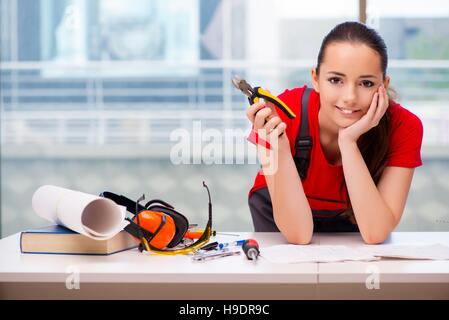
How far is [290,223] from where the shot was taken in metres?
1.15

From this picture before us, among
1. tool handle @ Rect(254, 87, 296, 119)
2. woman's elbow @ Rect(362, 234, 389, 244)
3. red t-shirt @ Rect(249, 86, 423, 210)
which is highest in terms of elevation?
tool handle @ Rect(254, 87, 296, 119)

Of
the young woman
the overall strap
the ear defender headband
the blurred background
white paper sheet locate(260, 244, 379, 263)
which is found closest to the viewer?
white paper sheet locate(260, 244, 379, 263)

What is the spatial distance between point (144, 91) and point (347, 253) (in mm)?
3680

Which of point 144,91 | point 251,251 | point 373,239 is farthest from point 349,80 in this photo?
point 144,91

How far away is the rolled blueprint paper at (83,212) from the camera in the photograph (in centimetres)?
100

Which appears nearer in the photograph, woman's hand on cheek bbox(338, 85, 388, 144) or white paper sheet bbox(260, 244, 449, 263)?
white paper sheet bbox(260, 244, 449, 263)

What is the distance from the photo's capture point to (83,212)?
103 cm

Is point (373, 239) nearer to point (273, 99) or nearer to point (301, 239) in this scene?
point (301, 239)

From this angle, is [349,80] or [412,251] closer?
[412,251]

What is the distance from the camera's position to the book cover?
1037 mm

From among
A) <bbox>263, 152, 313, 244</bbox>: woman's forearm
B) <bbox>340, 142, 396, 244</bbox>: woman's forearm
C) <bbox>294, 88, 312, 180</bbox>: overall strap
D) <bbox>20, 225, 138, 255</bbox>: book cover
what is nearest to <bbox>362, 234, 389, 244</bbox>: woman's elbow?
<bbox>340, 142, 396, 244</bbox>: woman's forearm

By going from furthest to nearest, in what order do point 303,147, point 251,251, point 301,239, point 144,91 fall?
point 144,91 < point 303,147 < point 301,239 < point 251,251

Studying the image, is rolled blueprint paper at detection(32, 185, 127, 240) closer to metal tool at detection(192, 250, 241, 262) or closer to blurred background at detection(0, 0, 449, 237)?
metal tool at detection(192, 250, 241, 262)
